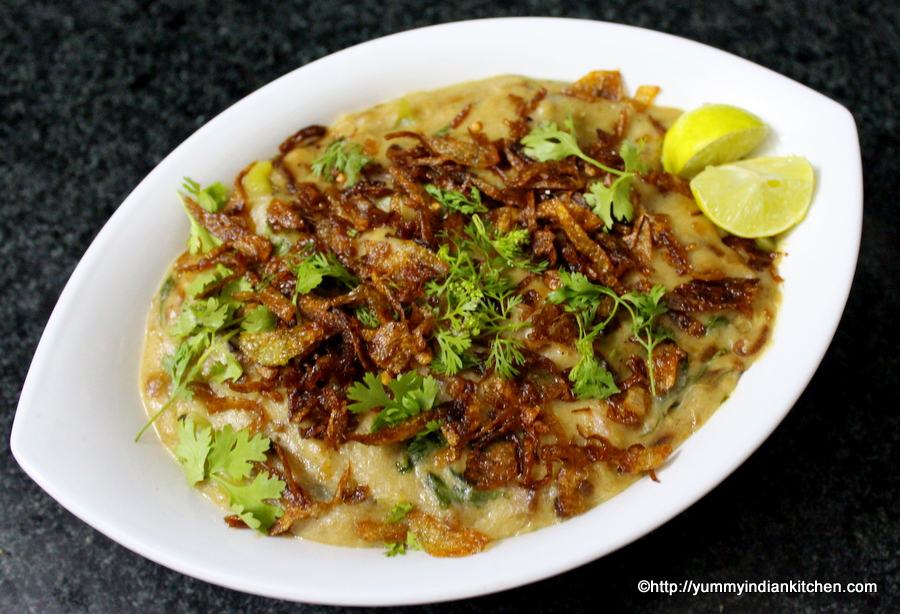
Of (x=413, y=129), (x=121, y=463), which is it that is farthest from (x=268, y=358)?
(x=413, y=129)

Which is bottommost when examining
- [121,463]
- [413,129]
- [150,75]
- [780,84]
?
[121,463]

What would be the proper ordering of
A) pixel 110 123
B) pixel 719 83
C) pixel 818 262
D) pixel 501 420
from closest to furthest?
1. pixel 501 420
2. pixel 818 262
3. pixel 719 83
4. pixel 110 123

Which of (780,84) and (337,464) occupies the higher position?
(780,84)

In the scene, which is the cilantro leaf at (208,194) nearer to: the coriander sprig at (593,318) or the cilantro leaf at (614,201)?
the coriander sprig at (593,318)

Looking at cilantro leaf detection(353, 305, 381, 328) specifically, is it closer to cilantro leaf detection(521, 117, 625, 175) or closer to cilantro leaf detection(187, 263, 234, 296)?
cilantro leaf detection(187, 263, 234, 296)

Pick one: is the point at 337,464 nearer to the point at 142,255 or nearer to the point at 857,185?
the point at 142,255

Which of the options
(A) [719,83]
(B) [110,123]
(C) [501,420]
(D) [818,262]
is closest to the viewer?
(C) [501,420]

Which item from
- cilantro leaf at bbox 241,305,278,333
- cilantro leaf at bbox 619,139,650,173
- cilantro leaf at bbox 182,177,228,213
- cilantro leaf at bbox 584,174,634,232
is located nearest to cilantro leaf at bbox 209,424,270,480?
cilantro leaf at bbox 241,305,278,333
